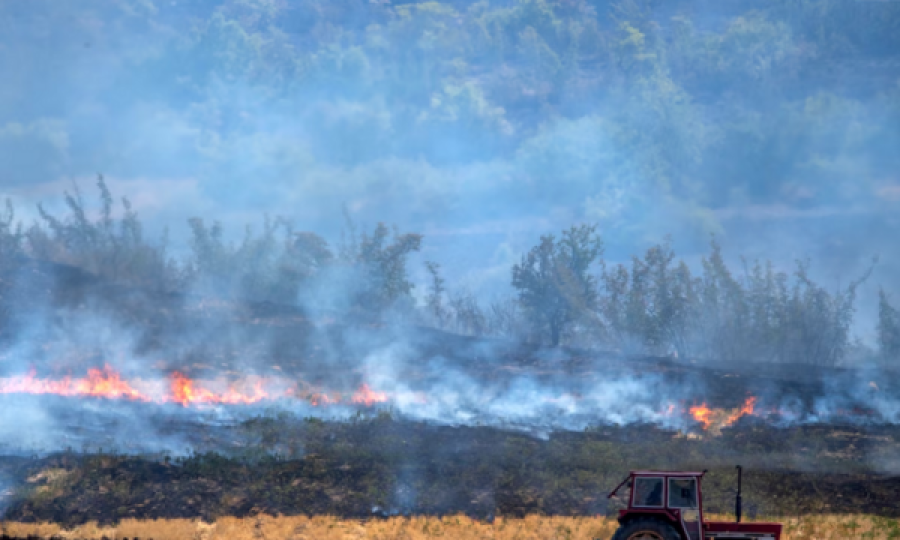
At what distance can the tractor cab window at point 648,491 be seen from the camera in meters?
15.0

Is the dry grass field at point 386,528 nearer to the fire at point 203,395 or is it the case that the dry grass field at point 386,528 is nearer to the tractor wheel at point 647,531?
the tractor wheel at point 647,531

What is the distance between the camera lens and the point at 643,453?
2831cm

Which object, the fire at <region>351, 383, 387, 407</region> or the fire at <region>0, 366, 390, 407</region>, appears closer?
the fire at <region>351, 383, 387, 407</region>

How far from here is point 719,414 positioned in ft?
113

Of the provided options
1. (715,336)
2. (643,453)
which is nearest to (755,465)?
(643,453)

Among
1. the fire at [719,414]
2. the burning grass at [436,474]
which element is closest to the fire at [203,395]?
the burning grass at [436,474]

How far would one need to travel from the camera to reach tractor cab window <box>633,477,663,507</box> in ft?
49.2

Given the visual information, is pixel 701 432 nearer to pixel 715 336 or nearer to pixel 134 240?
pixel 715 336

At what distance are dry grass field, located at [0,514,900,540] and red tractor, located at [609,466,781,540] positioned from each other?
5.00m

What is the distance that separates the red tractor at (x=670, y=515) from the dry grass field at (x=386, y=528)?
16.4 ft

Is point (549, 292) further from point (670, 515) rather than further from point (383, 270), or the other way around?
point (670, 515)

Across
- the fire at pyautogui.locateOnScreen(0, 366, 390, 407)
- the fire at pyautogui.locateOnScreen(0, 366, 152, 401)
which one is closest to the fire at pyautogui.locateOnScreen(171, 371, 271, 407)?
the fire at pyautogui.locateOnScreen(0, 366, 390, 407)

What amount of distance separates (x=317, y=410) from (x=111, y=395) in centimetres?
1056

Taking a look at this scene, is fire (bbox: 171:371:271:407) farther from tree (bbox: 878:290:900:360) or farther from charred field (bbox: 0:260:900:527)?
tree (bbox: 878:290:900:360)
